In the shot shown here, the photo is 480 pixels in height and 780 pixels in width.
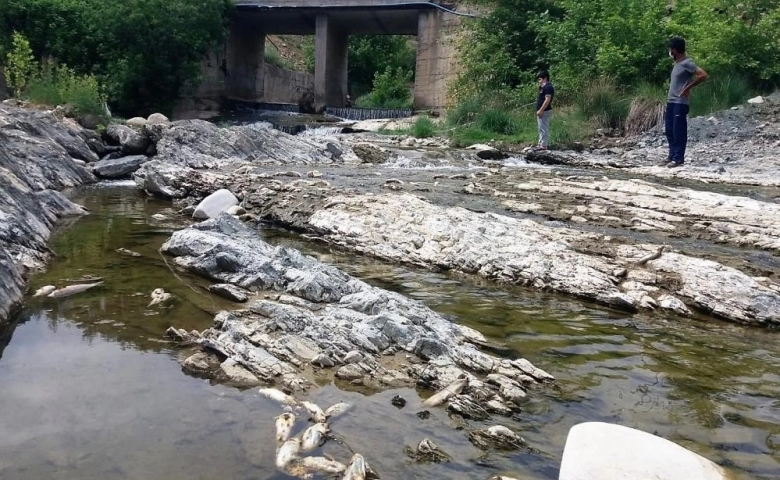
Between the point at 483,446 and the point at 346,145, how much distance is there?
11646 mm

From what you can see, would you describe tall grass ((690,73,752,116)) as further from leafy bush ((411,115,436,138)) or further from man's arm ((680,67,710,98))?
leafy bush ((411,115,436,138))

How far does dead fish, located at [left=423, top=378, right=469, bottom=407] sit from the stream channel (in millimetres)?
76

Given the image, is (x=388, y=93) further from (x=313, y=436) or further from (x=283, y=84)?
(x=313, y=436)

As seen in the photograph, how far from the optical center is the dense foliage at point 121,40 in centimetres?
1956

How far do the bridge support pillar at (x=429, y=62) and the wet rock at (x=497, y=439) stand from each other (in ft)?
70.1

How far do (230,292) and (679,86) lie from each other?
26.5 ft

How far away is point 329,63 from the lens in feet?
84.3

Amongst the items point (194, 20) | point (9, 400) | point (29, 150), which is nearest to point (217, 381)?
point (9, 400)

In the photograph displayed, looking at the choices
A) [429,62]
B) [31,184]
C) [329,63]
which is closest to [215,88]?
[329,63]

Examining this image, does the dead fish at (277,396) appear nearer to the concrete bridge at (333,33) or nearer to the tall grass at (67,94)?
the tall grass at (67,94)

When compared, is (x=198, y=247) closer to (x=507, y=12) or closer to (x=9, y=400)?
(x=9, y=400)

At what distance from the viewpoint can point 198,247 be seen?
199 inches

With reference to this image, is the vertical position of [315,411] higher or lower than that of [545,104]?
lower

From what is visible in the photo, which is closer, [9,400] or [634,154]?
[9,400]
